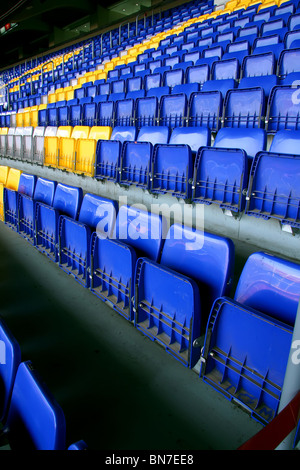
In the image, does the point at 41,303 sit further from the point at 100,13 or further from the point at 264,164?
the point at 100,13

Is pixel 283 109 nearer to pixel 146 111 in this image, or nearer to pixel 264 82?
pixel 264 82

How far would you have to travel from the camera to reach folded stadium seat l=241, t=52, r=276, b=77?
6.94ft

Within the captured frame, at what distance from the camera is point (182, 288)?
2.56 feet

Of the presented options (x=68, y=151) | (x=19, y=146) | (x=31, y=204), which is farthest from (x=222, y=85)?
(x=19, y=146)

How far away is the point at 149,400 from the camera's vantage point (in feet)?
2.47

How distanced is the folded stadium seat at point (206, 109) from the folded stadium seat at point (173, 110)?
61 millimetres

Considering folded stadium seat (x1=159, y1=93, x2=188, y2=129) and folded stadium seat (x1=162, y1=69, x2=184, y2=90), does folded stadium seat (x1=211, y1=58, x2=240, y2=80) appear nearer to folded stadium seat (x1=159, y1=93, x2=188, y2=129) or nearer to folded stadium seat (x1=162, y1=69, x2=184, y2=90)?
folded stadium seat (x1=162, y1=69, x2=184, y2=90)

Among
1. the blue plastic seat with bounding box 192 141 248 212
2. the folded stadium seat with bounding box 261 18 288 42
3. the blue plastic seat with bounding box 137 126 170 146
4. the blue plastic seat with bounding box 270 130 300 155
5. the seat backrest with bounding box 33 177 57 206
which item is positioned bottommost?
the seat backrest with bounding box 33 177 57 206

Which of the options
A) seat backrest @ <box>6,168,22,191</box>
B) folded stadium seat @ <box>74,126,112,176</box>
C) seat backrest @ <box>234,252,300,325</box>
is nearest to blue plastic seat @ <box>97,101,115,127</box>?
folded stadium seat @ <box>74,126,112,176</box>

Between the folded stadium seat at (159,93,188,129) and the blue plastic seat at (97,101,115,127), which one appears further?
the blue plastic seat at (97,101,115,127)

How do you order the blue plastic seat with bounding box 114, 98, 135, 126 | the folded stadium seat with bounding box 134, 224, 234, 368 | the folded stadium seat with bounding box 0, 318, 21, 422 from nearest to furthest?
the folded stadium seat with bounding box 0, 318, 21, 422 < the folded stadium seat with bounding box 134, 224, 234, 368 < the blue plastic seat with bounding box 114, 98, 135, 126

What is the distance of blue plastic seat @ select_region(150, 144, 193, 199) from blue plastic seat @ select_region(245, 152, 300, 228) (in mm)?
330

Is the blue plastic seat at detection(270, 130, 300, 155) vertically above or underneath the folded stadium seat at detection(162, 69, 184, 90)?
underneath

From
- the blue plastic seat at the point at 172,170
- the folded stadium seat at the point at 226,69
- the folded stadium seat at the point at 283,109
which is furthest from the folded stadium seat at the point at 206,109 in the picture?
the folded stadium seat at the point at 226,69
